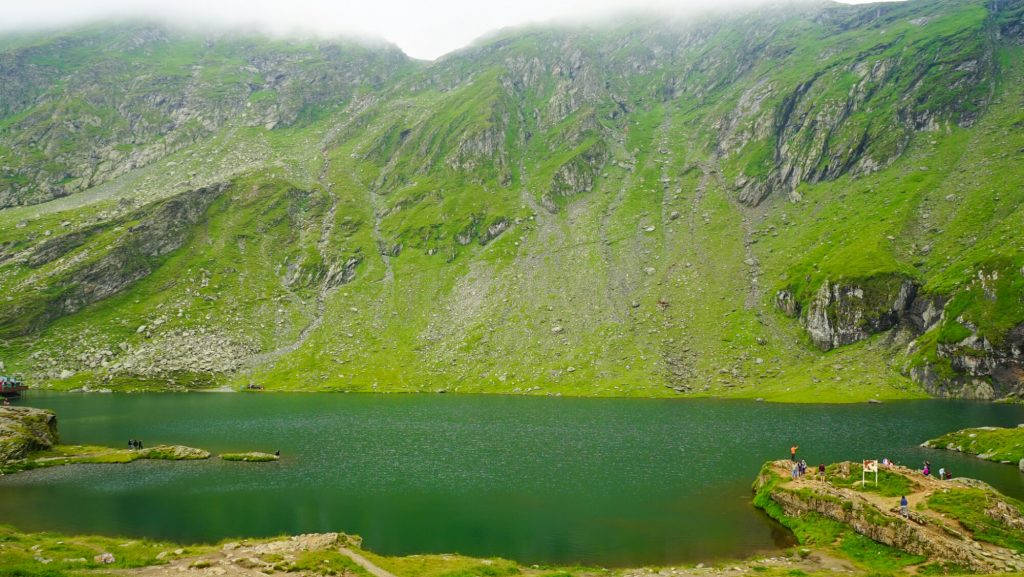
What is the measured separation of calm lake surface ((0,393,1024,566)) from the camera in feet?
145

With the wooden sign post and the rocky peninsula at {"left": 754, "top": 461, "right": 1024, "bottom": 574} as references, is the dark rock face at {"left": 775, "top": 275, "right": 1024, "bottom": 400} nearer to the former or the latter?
the rocky peninsula at {"left": 754, "top": 461, "right": 1024, "bottom": 574}

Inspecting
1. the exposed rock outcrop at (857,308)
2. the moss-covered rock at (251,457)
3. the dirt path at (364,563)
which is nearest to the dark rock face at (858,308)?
the exposed rock outcrop at (857,308)

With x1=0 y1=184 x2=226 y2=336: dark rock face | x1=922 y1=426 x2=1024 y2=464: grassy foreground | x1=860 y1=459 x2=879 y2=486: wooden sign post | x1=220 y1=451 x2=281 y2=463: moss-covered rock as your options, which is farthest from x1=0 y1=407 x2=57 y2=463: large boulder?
x1=922 y1=426 x2=1024 y2=464: grassy foreground

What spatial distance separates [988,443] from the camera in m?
66.1

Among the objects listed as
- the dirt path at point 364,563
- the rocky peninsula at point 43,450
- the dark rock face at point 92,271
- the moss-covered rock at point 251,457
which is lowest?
the moss-covered rock at point 251,457

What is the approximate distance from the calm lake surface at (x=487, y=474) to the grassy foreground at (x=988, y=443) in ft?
9.56

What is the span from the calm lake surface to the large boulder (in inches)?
206

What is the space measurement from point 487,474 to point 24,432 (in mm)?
65262

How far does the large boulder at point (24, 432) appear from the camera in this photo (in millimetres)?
68812

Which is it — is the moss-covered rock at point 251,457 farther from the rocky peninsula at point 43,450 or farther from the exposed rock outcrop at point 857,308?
the exposed rock outcrop at point 857,308

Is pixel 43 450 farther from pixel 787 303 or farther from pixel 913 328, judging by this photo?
pixel 913 328

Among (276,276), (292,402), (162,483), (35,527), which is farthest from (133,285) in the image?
(35,527)

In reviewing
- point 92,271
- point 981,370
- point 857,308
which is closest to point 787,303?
point 857,308

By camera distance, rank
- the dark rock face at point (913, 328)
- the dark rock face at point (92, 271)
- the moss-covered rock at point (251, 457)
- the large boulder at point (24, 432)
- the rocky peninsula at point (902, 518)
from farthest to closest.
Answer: the dark rock face at point (92, 271), the dark rock face at point (913, 328), the moss-covered rock at point (251, 457), the large boulder at point (24, 432), the rocky peninsula at point (902, 518)
